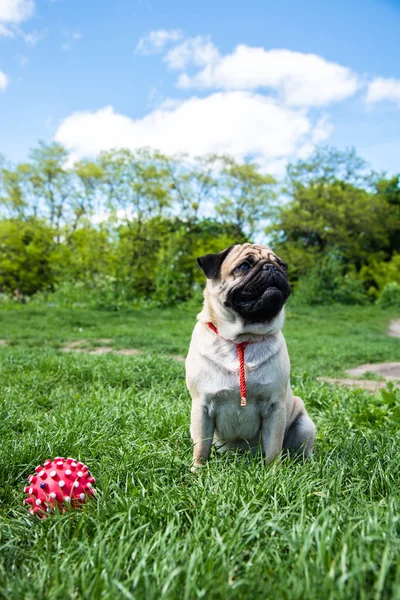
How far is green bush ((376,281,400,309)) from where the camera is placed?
21734 millimetres

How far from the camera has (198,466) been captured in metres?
2.69

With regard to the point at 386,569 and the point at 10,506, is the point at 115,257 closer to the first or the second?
the point at 10,506

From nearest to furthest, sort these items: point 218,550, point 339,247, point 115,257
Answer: point 218,550 < point 115,257 < point 339,247

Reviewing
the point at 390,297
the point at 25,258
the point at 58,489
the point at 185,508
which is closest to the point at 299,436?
the point at 185,508

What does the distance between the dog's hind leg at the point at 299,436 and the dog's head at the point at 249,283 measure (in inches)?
28.2

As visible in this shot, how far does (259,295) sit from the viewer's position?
9.45 feet

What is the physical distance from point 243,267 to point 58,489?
62.9 inches

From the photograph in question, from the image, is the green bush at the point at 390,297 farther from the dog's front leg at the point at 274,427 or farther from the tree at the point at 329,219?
the dog's front leg at the point at 274,427

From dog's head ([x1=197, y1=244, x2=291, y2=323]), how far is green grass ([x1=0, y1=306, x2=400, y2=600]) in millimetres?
830

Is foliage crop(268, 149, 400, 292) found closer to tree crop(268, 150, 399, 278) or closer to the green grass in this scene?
tree crop(268, 150, 399, 278)

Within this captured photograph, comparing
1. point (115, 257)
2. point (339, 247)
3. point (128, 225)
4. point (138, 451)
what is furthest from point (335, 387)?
point (339, 247)

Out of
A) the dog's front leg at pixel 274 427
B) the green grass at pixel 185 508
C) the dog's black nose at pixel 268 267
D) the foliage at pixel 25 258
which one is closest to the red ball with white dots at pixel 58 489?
the green grass at pixel 185 508

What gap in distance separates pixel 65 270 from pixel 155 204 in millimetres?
4904

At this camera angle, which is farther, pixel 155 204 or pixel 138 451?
Answer: pixel 155 204
